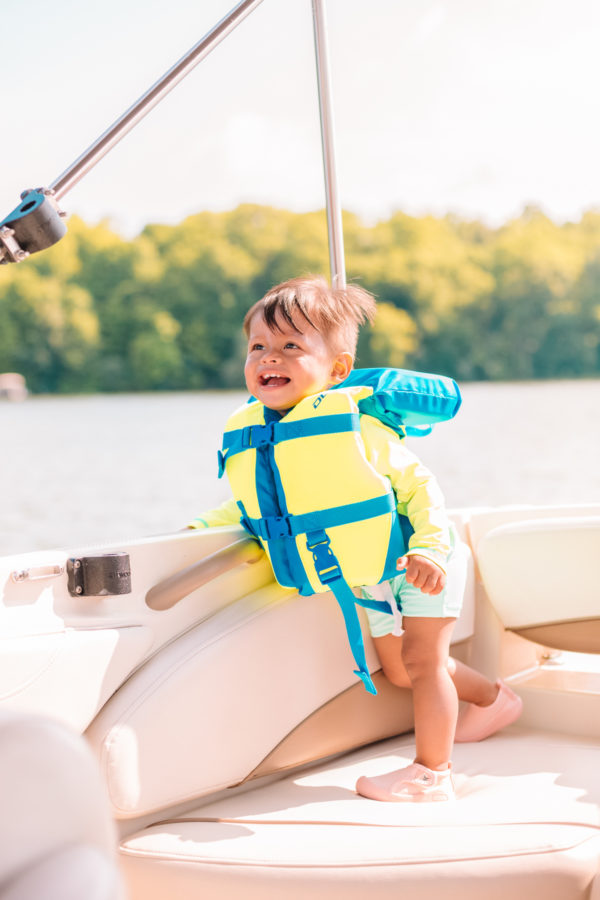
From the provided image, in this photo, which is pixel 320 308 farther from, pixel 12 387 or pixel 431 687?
pixel 12 387

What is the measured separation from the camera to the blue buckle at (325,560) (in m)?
1.62

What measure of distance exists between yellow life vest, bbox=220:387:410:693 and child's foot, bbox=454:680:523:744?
0.92ft

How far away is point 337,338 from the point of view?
5.71 feet

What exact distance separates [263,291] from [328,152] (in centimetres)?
2509

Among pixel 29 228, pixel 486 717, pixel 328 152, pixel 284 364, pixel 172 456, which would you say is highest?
pixel 328 152

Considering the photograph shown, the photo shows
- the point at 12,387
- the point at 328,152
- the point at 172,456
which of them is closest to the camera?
the point at 328,152

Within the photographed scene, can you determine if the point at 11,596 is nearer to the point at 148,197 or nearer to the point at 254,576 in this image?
the point at 254,576

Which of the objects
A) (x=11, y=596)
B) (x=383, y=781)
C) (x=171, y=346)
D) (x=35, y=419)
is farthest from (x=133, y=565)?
(x=35, y=419)

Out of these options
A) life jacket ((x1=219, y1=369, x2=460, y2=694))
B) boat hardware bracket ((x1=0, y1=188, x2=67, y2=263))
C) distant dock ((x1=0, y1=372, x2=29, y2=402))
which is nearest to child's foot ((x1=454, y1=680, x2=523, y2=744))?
life jacket ((x1=219, y1=369, x2=460, y2=694))

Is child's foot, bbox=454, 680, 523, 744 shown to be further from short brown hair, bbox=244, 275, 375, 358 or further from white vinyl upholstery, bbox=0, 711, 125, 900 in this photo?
white vinyl upholstery, bbox=0, 711, 125, 900

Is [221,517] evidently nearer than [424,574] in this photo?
No

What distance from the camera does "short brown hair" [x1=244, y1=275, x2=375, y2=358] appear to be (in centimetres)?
170

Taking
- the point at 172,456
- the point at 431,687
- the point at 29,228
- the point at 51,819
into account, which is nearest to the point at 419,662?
the point at 431,687

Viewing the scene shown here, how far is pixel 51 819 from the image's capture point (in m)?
0.62
